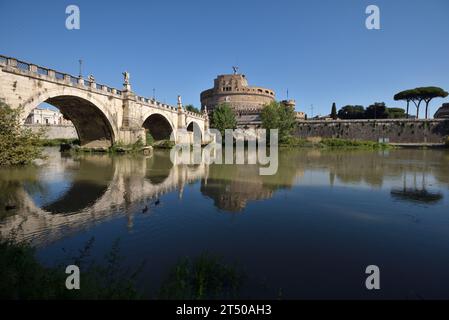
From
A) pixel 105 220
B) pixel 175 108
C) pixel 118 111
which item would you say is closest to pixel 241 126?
pixel 175 108

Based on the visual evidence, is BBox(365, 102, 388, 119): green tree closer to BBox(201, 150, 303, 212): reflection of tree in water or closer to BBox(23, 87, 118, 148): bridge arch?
BBox(23, 87, 118, 148): bridge arch

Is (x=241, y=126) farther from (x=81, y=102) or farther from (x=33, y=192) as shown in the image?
(x=33, y=192)

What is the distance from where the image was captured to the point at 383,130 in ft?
209

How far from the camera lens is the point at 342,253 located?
5.38 metres

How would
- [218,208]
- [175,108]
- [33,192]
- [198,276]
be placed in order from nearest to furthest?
[198,276]
[218,208]
[33,192]
[175,108]

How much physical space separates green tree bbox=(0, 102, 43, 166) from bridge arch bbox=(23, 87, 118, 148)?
4.45 meters

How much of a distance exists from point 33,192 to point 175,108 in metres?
37.9

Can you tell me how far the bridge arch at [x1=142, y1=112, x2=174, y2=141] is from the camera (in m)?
42.4

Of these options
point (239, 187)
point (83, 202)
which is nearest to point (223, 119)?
point (239, 187)

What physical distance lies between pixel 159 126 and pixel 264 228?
4093 centimetres

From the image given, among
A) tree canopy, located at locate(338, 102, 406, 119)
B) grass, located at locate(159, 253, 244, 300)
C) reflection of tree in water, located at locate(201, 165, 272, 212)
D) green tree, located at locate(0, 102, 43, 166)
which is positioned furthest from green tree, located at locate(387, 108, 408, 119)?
grass, located at locate(159, 253, 244, 300)

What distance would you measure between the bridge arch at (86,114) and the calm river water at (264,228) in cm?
1235

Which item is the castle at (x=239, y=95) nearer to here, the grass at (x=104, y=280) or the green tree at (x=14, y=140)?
the green tree at (x=14, y=140)

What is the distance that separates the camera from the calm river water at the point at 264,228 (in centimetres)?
445
